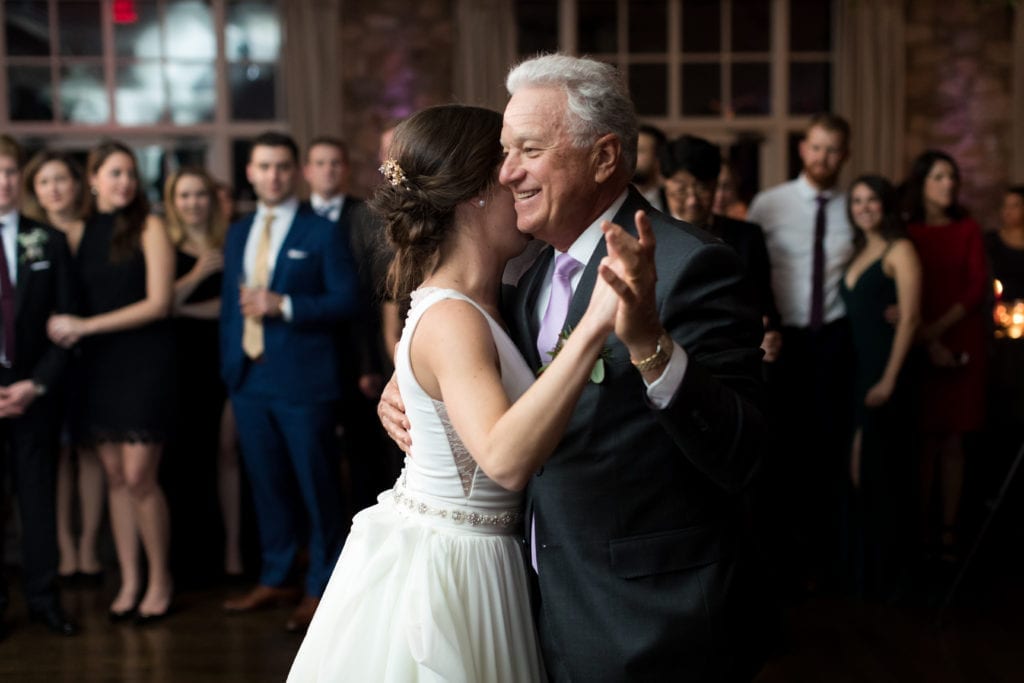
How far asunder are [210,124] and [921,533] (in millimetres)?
5968

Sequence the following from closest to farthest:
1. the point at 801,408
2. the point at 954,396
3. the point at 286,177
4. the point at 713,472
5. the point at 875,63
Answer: the point at 713,472 < the point at 286,177 < the point at 801,408 < the point at 954,396 < the point at 875,63

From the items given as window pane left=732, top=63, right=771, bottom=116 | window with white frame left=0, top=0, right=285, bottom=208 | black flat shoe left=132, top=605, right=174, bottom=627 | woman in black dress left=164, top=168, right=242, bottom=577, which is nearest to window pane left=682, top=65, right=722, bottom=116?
window pane left=732, top=63, right=771, bottom=116

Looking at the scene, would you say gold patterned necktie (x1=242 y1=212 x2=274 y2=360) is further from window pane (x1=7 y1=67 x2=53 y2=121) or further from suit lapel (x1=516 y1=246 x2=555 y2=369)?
window pane (x1=7 y1=67 x2=53 y2=121)

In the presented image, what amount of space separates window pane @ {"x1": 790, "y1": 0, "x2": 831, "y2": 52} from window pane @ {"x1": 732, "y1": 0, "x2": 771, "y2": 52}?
0.59ft

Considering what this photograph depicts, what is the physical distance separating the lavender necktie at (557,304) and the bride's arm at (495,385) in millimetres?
124

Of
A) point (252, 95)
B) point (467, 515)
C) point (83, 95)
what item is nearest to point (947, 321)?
point (467, 515)

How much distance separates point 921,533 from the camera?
5.38 m

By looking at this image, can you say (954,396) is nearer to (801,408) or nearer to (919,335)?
(919,335)

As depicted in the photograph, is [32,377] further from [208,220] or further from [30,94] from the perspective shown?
[30,94]

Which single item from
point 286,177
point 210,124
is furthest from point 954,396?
point 210,124

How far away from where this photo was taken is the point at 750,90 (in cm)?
939

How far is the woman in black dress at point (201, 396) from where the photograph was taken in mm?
5262

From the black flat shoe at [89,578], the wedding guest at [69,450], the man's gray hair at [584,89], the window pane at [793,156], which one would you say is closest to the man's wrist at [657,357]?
the man's gray hair at [584,89]

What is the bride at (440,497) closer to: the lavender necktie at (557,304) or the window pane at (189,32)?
the lavender necktie at (557,304)
